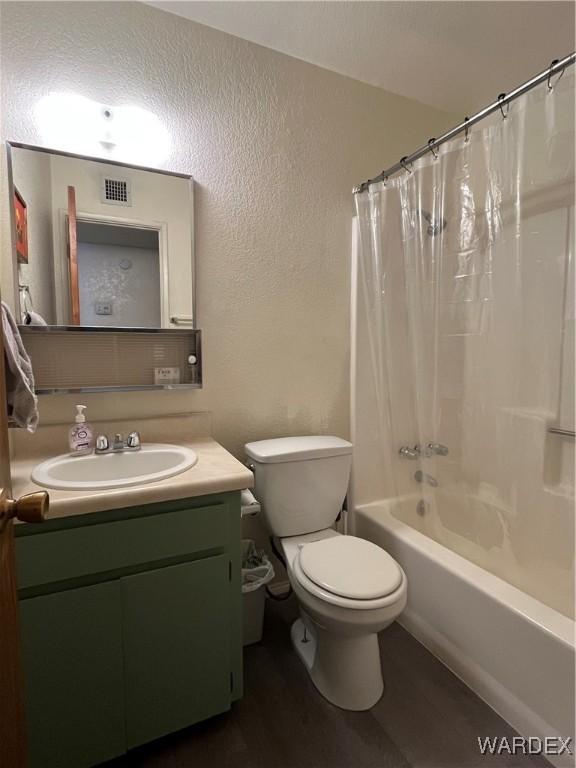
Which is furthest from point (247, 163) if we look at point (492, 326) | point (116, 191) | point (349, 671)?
point (349, 671)

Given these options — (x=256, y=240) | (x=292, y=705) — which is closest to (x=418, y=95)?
(x=256, y=240)

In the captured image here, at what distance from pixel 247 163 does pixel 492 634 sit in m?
2.01

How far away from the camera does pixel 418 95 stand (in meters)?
1.93

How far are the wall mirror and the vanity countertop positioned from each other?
0.58m

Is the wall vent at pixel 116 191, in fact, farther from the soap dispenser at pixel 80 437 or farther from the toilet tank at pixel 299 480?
the toilet tank at pixel 299 480

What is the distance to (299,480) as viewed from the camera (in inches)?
61.3

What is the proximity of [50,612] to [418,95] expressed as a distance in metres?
2.60

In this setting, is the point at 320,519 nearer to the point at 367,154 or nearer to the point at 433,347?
the point at 433,347

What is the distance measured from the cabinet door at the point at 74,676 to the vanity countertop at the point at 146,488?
239 millimetres

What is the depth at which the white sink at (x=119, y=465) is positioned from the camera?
3.98 feet

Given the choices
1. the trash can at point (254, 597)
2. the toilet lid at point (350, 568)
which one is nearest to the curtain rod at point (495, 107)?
the toilet lid at point (350, 568)

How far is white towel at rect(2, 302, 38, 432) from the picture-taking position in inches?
40.9

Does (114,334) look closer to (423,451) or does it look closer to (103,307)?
(103,307)

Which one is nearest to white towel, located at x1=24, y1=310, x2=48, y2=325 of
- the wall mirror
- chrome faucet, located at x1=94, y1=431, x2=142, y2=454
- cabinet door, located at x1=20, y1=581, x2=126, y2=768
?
the wall mirror
